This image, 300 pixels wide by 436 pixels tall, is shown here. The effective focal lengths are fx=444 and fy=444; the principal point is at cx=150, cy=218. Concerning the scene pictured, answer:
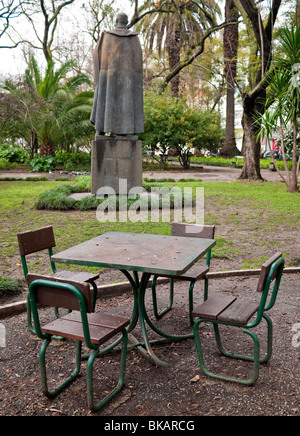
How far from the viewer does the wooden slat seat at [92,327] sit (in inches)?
104

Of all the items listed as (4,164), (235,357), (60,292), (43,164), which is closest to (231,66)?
(43,164)

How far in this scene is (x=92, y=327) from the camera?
279 cm

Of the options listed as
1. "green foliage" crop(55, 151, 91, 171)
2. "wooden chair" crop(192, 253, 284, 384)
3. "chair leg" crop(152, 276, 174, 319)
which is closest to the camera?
"wooden chair" crop(192, 253, 284, 384)

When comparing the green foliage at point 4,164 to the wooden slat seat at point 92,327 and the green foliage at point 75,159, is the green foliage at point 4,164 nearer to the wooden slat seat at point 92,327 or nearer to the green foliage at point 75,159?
the green foliage at point 75,159

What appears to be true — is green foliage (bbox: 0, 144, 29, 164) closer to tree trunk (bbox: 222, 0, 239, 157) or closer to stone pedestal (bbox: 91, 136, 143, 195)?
tree trunk (bbox: 222, 0, 239, 157)

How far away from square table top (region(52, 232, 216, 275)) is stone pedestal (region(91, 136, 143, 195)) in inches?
237

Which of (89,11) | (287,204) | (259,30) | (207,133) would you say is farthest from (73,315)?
(89,11)

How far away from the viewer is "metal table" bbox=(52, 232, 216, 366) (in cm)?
297

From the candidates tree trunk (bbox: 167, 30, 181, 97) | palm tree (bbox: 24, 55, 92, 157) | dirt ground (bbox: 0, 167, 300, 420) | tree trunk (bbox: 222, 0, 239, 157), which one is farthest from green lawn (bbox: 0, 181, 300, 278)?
tree trunk (bbox: 167, 30, 181, 97)

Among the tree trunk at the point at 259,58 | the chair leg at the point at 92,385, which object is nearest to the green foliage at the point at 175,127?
the tree trunk at the point at 259,58

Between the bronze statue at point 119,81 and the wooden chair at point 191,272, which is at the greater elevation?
the bronze statue at point 119,81

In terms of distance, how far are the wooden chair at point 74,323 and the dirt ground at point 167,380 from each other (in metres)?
0.11

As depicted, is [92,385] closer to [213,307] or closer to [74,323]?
[74,323]
